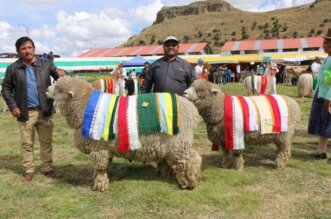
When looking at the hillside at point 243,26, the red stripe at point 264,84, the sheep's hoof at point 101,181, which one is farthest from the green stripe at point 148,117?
the hillside at point 243,26

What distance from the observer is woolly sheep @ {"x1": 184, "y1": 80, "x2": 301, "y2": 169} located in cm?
554

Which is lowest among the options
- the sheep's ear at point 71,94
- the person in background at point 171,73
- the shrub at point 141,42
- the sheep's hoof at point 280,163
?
the sheep's hoof at point 280,163

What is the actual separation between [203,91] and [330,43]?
241 cm

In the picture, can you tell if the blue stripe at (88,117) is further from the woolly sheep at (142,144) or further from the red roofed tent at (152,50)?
the red roofed tent at (152,50)

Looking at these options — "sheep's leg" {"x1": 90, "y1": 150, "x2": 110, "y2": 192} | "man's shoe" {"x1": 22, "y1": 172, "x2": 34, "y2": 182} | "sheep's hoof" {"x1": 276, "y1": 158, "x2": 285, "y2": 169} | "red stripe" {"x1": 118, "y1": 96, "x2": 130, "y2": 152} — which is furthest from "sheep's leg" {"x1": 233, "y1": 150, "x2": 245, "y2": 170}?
"man's shoe" {"x1": 22, "y1": 172, "x2": 34, "y2": 182}

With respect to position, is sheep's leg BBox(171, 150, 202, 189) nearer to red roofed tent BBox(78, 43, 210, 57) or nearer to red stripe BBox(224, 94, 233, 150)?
red stripe BBox(224, 94, 233, 150)

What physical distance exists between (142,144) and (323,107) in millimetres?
3244

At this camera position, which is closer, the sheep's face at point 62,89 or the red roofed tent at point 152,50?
the sheep's face at point 62,89

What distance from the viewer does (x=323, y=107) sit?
6.07 meters

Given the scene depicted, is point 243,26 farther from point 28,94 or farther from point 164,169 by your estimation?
point 28,94

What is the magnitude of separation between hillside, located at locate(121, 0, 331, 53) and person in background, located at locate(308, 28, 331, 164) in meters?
76.5

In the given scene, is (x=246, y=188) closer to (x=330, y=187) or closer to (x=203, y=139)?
(x=330, y=187)

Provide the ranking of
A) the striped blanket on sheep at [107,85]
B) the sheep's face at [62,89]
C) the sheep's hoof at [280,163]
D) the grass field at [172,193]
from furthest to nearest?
the striped blanket on sheep at [107,85] → the sheep's hoof at [280,163] → the sheep's face at [62,89] → the grass field at [172,193]

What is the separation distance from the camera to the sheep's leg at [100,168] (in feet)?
16.1
